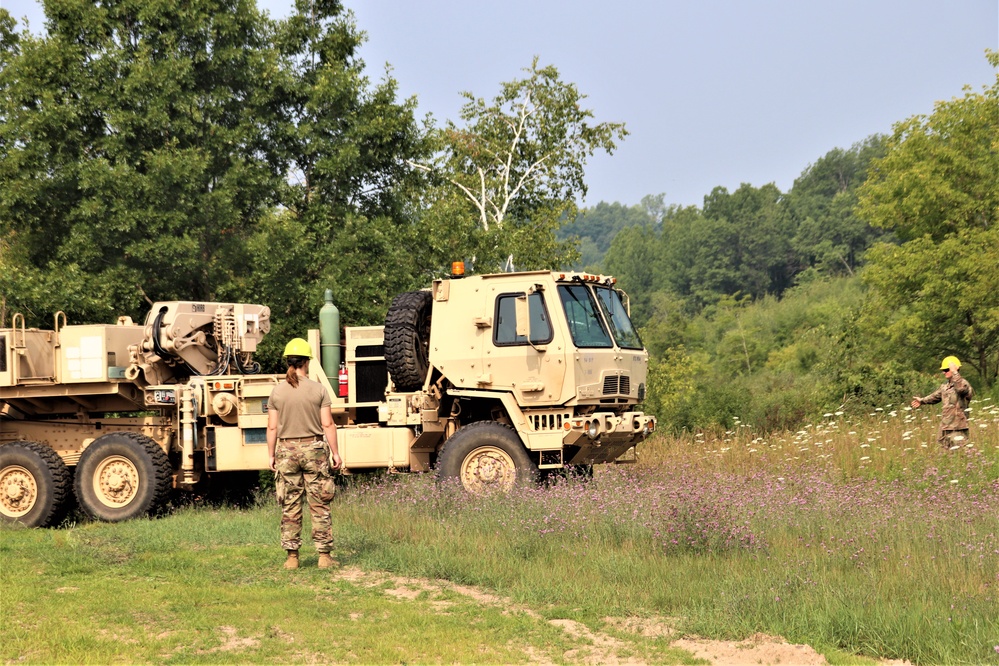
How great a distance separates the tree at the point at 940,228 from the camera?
25.9 metres

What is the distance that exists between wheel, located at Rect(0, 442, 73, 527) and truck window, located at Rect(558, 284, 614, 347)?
700cm

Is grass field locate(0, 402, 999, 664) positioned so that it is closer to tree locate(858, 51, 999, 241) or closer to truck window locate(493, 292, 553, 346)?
truck window locate(493, 292, 553, 346)

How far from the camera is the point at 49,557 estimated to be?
1074 centimetres

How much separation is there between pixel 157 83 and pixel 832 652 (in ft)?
58.1

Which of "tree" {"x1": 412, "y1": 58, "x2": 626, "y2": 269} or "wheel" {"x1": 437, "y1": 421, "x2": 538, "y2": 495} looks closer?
"wheel" {"x1": 437, "y1": 421, "x2": 538, "y2": 495}

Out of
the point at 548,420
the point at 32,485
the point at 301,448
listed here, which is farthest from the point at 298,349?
the point at 32,485

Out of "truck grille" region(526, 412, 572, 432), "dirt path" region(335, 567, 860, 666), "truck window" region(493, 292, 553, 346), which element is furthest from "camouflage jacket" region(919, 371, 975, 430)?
"dirt path" region(335, 567, 860, 666)

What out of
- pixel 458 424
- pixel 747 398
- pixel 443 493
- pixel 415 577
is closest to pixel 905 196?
pixel 747 398

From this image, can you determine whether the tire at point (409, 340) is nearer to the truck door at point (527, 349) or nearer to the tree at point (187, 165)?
the truck door at point (527, 349)

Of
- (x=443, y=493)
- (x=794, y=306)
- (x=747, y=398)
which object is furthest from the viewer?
(x=794, y=306)

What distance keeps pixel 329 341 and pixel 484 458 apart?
296 centimetres

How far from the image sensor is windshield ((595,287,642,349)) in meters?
13.6

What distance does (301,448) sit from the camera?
1005 centimetres

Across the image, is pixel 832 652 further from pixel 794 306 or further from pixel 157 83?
pixel 794 306
